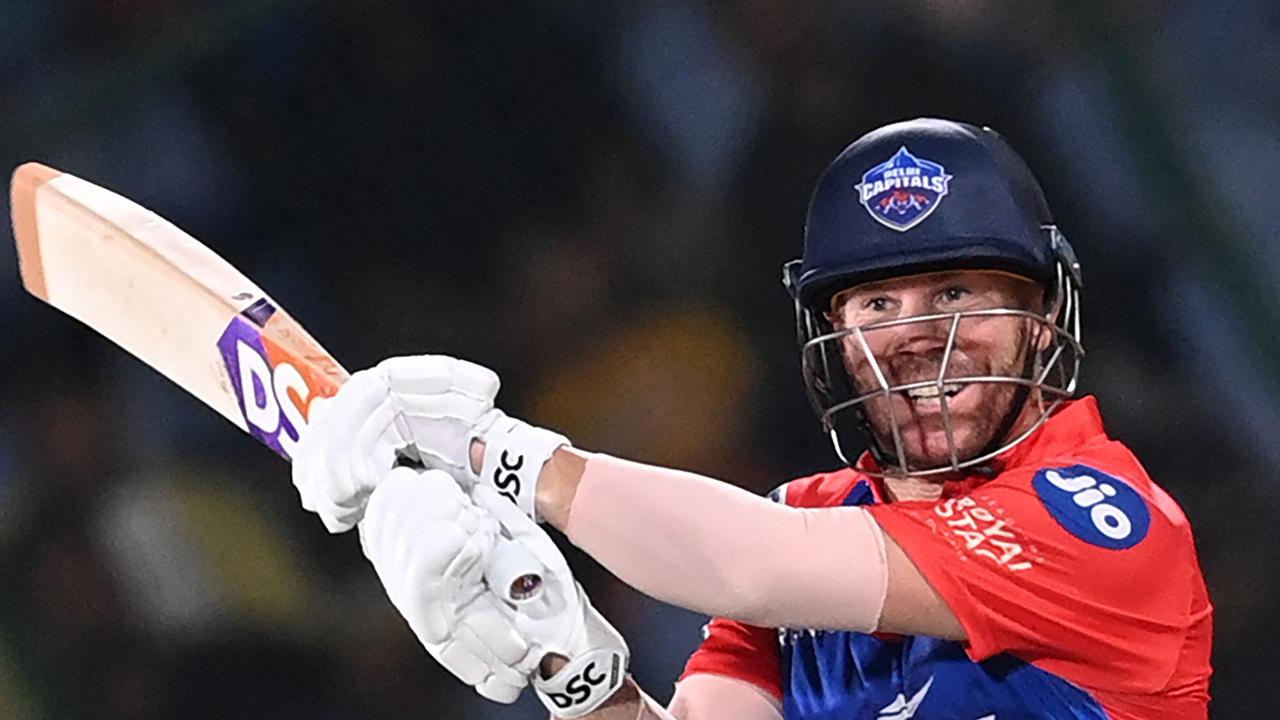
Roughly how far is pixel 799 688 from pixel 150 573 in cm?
145

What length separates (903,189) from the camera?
1916mm

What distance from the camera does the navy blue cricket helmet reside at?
74.2 inches

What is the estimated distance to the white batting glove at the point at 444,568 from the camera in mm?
1605

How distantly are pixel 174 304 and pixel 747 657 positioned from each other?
748 mm

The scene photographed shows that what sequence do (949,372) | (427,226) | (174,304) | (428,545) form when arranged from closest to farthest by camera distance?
(428,545), (949,372), (174,304), (427,226)

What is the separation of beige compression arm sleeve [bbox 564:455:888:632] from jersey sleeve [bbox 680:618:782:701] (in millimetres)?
430

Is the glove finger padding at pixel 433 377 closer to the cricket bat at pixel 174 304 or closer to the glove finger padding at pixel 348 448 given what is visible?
the glove finger padding at pixel 348 448

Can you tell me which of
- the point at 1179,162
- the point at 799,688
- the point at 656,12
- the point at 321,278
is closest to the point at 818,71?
the point at 656,12

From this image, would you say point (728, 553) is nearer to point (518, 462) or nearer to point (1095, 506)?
point (518, 462)

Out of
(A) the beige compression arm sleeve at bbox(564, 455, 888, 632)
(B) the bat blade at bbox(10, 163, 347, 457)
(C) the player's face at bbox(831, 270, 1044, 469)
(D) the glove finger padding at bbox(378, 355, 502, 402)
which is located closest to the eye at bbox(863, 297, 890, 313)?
(C) the player's face at bbox(831, 270, 1044, 469)

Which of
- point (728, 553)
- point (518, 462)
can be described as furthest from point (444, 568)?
point (728, 553)

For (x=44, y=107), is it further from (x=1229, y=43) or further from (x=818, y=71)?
(x=1229, y=43)

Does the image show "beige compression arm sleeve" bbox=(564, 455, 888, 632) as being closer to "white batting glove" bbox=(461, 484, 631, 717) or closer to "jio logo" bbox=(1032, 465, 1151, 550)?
"white batting glove" bbox=(461, 484, 631, 717)

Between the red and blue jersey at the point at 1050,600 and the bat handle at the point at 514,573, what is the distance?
0.84 feet
